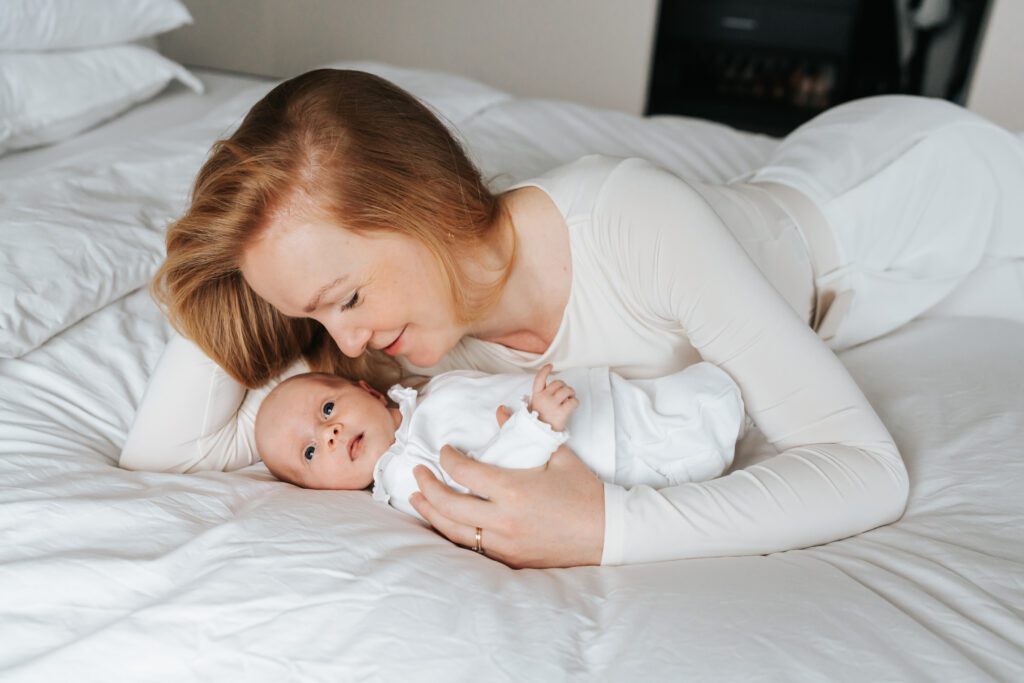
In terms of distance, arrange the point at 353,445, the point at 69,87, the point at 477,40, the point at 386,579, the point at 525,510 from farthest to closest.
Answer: the point at 477,40, the point at 69,87, the point at 353,445, the point at 525,510, the point at 386,579

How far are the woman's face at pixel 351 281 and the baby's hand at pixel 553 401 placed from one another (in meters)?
0.21

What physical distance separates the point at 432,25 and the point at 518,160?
7.75 feet

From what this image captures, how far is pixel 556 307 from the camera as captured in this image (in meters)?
1.37

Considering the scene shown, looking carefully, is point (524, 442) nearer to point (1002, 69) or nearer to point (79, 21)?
point (79, 21)

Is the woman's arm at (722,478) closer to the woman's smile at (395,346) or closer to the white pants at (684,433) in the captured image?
the white pants at (684,433)

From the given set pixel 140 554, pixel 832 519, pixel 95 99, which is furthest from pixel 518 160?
pixel 140 554

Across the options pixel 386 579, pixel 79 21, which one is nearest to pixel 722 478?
pixel 386 579

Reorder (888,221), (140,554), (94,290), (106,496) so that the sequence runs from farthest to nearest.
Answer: (888,221) < (94,290) < (106,496) < (140,554)

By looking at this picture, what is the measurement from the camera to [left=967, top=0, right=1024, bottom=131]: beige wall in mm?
3547

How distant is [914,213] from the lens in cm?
167

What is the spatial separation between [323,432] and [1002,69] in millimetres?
3433

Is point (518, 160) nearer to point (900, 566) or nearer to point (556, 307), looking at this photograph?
point (556, 307)

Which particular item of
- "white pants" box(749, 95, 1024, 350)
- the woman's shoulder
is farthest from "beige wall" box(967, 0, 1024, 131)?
the woman's shoulder

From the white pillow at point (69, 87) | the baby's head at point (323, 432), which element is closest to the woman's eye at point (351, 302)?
the baby's head at point (323, 432)
